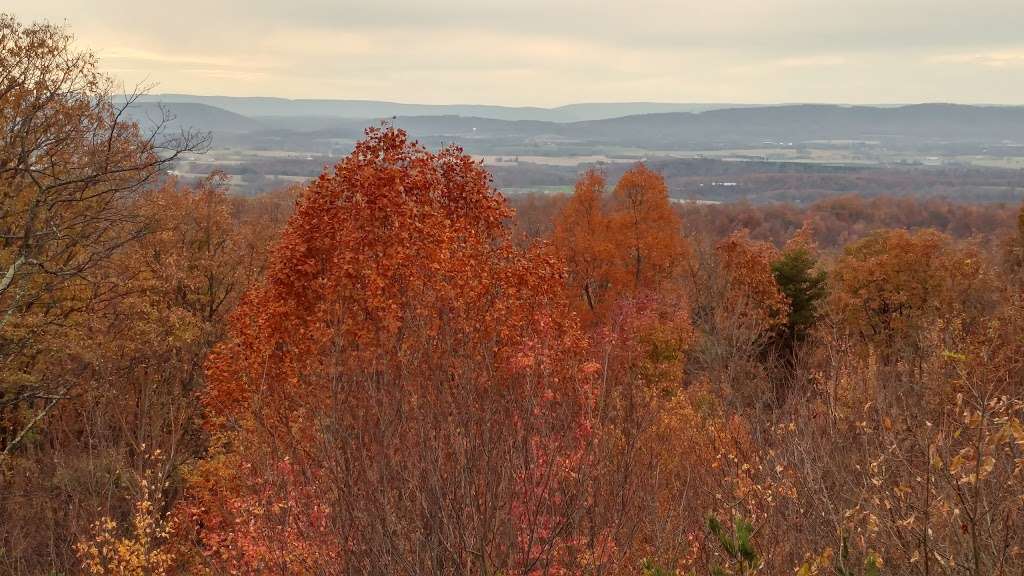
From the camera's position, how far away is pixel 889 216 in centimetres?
11688

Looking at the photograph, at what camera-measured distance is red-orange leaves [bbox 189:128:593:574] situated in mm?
7926

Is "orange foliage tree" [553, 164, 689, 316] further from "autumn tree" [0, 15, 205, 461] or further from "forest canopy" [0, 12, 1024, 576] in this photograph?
"autumn tree" [0, 15, 205, 461]

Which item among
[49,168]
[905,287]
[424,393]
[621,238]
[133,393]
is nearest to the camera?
[424,393]

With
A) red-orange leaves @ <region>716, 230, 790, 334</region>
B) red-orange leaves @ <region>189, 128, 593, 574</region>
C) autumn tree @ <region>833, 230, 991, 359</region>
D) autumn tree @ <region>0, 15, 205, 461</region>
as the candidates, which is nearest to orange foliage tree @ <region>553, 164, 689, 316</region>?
red-orange leaves @ <region>716, 230, 790, 334</region>

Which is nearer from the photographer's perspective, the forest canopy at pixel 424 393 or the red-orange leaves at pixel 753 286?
the forest canopy at pixel 424 393

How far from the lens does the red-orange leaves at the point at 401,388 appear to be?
7926 mm

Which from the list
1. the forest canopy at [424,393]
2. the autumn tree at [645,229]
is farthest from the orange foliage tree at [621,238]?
the forest canopy at [424,393]

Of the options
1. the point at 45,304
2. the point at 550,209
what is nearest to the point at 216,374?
the point at 45,304

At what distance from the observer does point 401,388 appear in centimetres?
987

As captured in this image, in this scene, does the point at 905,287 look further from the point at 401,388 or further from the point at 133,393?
the point at 401,388

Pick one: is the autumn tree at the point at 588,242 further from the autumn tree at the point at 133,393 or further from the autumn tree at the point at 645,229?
the autumn tree at the point at 133,393

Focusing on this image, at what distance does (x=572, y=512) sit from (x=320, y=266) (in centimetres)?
1198

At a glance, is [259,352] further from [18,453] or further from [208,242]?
[208,242]

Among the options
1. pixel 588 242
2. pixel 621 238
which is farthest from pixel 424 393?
pixel 621 238
